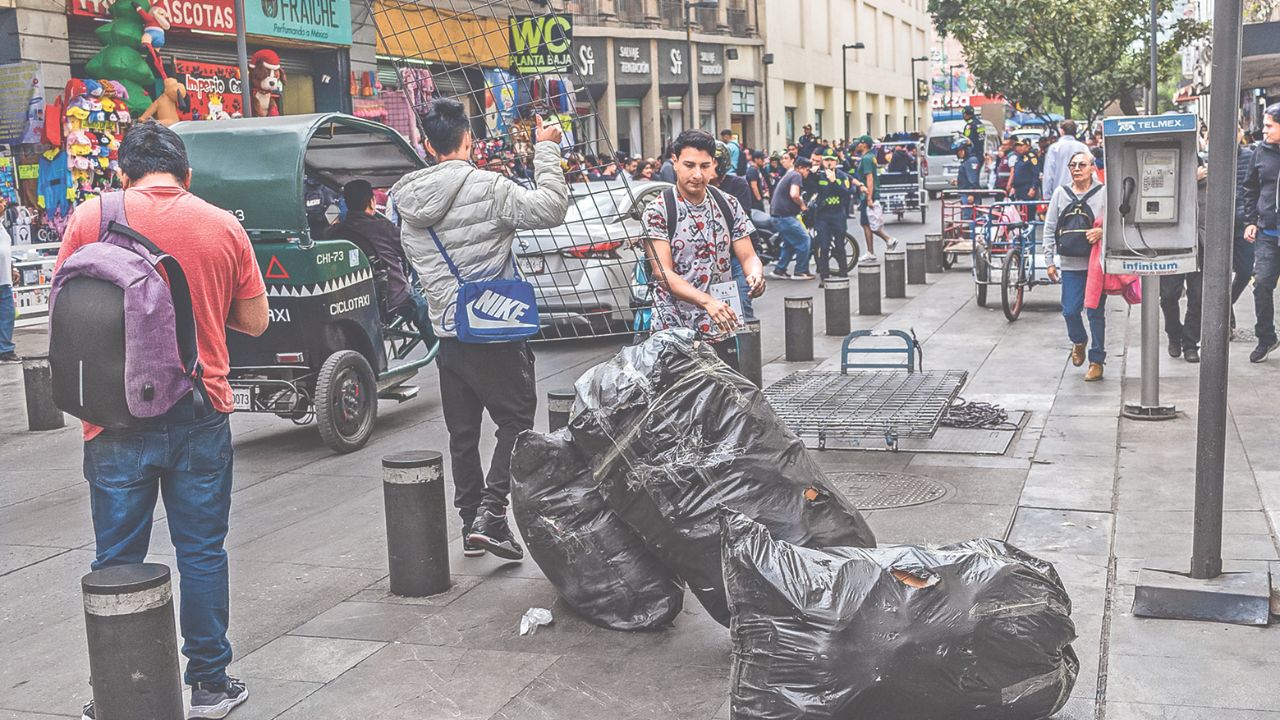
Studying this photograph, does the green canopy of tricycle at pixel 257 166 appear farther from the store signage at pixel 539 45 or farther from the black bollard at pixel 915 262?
the black bollard at pixel 915 262

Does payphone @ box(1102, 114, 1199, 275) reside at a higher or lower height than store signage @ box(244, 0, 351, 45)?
lower

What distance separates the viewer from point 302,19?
74.3 feet

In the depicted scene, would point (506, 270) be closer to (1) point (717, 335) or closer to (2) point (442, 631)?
(1) point (717, 335)

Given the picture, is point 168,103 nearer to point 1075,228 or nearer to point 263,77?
point 263,77

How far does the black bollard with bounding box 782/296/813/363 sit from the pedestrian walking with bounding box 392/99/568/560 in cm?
602

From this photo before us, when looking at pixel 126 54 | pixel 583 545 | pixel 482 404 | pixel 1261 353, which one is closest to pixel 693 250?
pixel 482 404

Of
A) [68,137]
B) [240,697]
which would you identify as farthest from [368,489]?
[68,137]

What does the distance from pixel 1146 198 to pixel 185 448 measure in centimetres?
586

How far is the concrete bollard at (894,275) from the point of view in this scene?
1639 centimetres

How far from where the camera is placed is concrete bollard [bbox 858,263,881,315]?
15.0 m

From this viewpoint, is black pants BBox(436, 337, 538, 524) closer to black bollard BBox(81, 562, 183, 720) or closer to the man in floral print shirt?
the man in floral print shirt

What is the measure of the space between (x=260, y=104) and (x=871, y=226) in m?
10.1

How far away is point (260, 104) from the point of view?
2177cm

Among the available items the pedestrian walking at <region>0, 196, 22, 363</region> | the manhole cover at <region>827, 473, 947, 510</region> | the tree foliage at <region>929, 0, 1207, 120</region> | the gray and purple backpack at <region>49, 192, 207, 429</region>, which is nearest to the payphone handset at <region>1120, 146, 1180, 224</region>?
the manhole cover at <region>827, 473, 947, 510</region>
